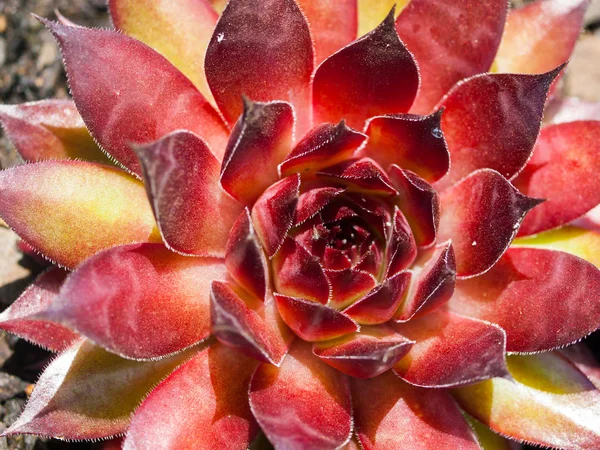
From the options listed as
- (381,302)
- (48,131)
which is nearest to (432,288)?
(381,302)

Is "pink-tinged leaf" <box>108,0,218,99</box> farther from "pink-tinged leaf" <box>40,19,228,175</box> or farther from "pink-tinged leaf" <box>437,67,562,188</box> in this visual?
"pink-tinged leaf" <box>437,67,562,188</box>

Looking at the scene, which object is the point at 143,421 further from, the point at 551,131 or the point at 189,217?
the point at 551,131

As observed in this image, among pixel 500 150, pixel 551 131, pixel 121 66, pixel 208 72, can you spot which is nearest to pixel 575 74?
pixel 551 131

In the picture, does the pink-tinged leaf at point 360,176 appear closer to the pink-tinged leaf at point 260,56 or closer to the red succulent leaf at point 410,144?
the red succulent leaf at point 410,144

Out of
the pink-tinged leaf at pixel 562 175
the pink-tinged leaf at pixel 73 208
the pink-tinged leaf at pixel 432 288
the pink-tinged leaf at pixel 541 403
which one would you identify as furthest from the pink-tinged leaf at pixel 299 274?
the pink-tinged leaf at pixel 562 175

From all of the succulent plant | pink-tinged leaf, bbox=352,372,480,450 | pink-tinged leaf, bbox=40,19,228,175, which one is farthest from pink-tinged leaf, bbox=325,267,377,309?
pink-tinged leaf, bbox=40,19,228,175

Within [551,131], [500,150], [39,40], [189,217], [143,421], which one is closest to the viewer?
[143,421]
